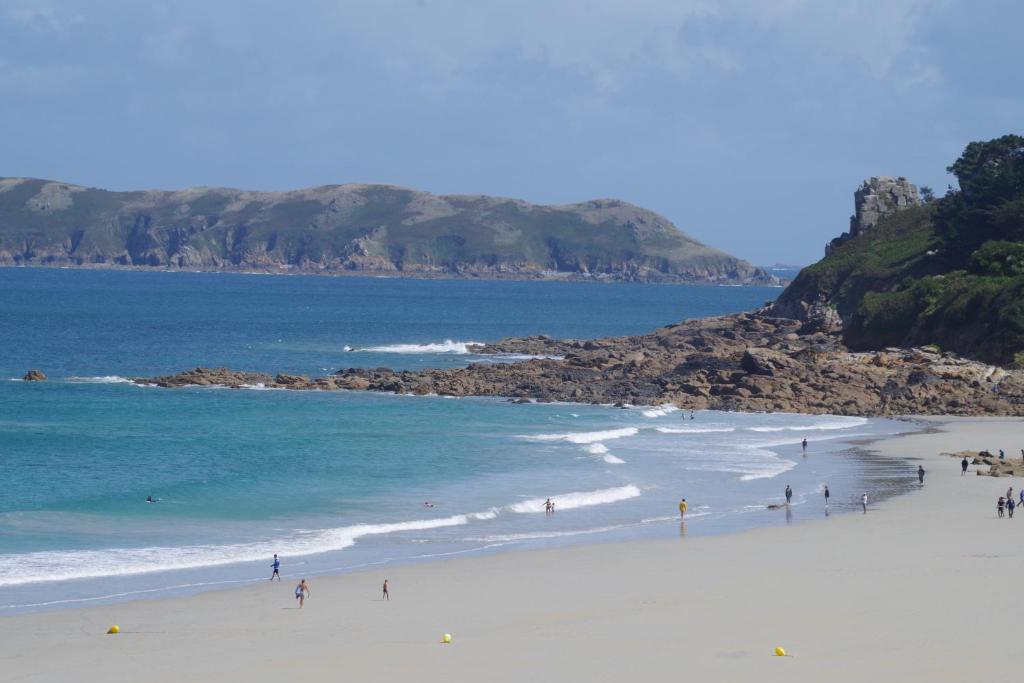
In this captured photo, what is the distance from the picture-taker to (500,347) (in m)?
89.5

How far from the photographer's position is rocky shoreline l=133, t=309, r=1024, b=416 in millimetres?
56469

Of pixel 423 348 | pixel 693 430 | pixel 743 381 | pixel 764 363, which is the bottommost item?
pixel 693 430

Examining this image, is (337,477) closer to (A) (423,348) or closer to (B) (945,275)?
(B) (945,275)

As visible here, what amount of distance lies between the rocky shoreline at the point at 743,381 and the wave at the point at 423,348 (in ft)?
66.3

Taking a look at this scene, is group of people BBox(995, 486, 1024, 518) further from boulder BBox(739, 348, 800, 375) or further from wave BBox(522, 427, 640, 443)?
boulder BBox(739, 348, 800, 375)

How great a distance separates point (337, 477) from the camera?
3934 centimetres

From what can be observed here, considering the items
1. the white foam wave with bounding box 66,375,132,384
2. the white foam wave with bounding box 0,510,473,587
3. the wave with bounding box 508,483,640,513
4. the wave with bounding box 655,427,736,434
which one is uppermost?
the white foam wave with bounding box 66,375,132,384

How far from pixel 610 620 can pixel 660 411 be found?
34380mm

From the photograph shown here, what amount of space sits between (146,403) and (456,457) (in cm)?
1913

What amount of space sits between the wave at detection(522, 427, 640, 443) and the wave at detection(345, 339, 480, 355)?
3895 centimetres

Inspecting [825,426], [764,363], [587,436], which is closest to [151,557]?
[587,436]

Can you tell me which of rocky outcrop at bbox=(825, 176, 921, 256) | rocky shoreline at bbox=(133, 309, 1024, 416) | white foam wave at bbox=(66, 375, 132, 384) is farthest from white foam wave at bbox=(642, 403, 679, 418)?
rocky outcrop at bbox=(825, 176, 921, 256)

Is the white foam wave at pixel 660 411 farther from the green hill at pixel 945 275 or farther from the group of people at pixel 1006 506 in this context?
the group of people at pixel 1006 506

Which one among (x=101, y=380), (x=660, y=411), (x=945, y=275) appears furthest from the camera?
(x=945, y=275)
